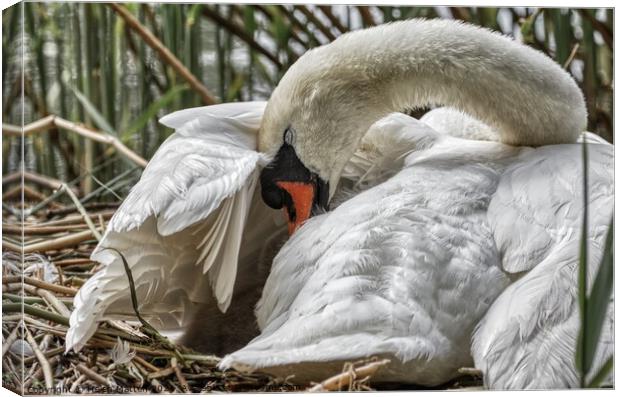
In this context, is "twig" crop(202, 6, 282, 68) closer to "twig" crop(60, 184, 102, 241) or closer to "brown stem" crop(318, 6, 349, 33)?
"brown stem" crop(318, 6, 349, 33)

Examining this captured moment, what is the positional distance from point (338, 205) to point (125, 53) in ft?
2.14

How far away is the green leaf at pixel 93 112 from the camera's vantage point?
2.61m

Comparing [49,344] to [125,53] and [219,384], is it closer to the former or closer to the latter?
[219,384]

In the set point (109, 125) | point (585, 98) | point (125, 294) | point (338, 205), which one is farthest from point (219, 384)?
point (585, 98)

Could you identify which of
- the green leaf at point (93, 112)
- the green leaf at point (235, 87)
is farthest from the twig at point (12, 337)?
the green leaf at point (235, 87)

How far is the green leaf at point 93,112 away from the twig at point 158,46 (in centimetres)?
21

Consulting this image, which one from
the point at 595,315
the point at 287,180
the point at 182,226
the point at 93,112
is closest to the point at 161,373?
the point at 182,226

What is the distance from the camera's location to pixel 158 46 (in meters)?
2.70

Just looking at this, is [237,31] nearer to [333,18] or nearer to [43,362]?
[333,18]

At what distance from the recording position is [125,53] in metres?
2.71

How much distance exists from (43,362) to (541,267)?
1.14 metres

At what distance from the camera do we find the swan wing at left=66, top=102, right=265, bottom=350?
7.75 feet

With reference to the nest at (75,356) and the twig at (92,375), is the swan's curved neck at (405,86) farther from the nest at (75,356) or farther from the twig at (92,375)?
the twig at (92,375)

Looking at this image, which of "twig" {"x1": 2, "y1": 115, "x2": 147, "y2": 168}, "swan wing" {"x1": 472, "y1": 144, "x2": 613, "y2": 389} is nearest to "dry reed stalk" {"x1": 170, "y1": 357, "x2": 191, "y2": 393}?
"twig" {"x1": 2, "y1": 115, "x2": 147, "y2": 168}
